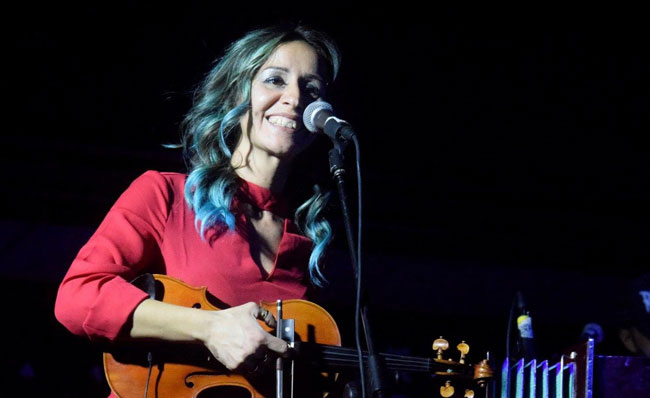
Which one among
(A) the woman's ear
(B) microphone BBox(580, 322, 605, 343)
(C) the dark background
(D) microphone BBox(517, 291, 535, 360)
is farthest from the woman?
(B) microphone BBox(580, 322, 605, 343)

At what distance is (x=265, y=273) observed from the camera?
8.54ft

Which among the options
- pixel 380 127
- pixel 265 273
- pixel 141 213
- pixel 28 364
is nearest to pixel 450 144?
pixel 380 127

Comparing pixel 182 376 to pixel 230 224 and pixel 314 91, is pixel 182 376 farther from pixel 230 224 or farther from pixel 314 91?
pixel 314 91

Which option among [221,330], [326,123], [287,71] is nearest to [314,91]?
[287,71]

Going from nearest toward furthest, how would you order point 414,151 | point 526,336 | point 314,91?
point 526,336, point 314,91, point 414,151

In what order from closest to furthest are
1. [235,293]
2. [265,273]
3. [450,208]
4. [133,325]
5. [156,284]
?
[133,325] < [156,284] < [235,293] < [265,273] < [450,208]

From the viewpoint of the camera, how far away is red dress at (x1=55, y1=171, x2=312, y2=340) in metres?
2.16

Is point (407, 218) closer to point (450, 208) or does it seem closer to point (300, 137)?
point (450, 208)

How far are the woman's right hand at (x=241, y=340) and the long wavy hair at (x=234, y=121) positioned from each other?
608 millimetres

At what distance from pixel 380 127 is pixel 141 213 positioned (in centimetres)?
191

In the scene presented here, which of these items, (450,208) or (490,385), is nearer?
(490,385)

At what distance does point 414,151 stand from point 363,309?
2.39 m

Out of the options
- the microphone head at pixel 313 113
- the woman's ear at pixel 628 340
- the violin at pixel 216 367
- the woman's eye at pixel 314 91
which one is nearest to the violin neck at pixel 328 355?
the violin at pixel 216 367

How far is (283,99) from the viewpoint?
276 centimetres
